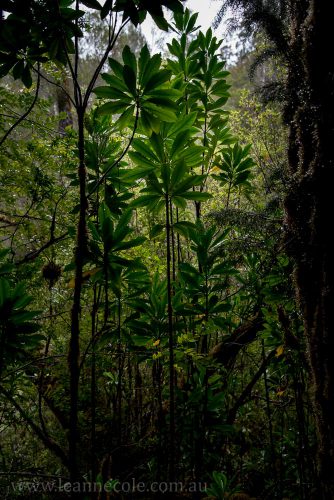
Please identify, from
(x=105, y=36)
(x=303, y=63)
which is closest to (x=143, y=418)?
(x=303, y=63)

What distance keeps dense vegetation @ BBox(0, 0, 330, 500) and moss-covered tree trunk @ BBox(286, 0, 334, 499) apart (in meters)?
0.11

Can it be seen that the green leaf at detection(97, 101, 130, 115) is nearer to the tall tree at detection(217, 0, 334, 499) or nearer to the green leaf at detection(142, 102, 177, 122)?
the green leaf at detection(142, 102, 177, 122)

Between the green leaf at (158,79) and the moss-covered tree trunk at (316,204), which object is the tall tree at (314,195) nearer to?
the moss-covered tree trunk at (316,204)

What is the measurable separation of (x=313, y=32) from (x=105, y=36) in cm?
872

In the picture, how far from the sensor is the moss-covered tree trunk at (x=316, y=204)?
4.66 ft

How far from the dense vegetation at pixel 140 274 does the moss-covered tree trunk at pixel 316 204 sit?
108 millimetres

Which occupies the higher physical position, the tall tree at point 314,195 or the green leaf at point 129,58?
A: the green leaf at point 129,58

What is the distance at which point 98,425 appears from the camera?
3354 mm

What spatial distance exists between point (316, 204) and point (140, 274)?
A: 3.65 ft

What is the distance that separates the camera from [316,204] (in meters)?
1.51

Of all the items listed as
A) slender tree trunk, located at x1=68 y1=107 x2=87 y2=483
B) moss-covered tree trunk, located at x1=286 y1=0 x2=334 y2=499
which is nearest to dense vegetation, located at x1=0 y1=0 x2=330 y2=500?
slender tree trunk, located at x1=68 y1=107 x2=87 y2=483

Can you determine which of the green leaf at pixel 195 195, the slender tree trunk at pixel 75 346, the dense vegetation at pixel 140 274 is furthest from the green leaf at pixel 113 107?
the green leaf at pixel 195 195

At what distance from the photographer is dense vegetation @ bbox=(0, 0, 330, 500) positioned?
153cm

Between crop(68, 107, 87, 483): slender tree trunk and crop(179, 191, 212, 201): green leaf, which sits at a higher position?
crop(179, 191, 212, 201): green leaf
